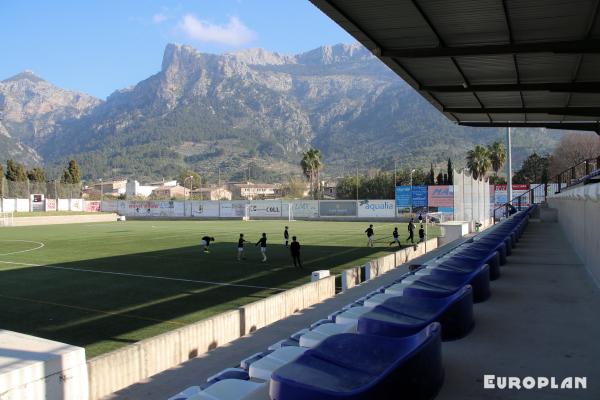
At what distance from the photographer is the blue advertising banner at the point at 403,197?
62.8 m

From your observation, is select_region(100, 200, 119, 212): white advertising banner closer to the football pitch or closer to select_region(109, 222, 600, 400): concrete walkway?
the football pitch

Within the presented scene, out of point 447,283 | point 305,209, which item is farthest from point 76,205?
point 447,283

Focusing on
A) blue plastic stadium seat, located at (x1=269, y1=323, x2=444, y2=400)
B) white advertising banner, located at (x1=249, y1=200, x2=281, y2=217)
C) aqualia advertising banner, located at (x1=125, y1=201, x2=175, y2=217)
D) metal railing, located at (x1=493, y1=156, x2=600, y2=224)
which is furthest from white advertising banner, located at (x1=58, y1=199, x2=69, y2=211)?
blue plastic stadium seat, located at (x1=269, y1=323, x2=444, y2=400)

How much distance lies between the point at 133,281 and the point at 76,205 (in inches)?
2533

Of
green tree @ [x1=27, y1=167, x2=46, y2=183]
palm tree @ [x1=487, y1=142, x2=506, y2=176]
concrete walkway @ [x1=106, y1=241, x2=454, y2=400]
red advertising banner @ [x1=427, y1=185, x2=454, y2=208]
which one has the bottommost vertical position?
concrete walkway @ [x1=106, y1=241, x2=454, y2=400]

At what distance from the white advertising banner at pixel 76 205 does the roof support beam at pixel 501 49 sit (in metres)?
74.2

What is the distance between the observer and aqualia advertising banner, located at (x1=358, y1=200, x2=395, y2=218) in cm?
6444

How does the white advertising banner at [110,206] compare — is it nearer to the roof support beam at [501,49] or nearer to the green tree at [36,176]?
the green tree at [36,176]

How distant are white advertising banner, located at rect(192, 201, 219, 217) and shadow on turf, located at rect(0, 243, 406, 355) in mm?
47144

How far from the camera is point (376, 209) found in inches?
2579

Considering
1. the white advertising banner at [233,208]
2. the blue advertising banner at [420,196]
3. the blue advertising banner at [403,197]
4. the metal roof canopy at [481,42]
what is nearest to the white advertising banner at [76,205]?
the white advertising banner at [233,208]

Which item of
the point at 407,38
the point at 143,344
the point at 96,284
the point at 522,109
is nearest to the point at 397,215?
the point at 522,109

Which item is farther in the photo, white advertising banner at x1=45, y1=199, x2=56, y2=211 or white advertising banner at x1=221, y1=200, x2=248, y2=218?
white advertising banner at x1=45, y1=199, x2=56, y2=211

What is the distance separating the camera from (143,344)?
8.34 metres
